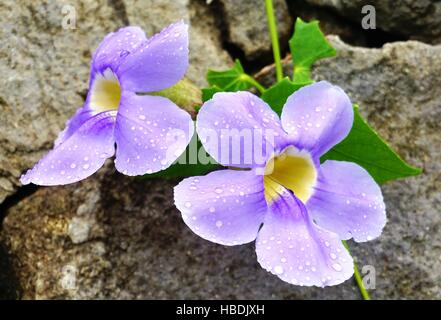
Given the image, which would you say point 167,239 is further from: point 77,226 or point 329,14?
point 329,14

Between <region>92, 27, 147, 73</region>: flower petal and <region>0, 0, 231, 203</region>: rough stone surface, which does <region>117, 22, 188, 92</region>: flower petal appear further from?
<region>0, 0, 231, 203</region>: rough stone surface

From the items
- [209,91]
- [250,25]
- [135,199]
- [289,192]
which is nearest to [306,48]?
[250,25]

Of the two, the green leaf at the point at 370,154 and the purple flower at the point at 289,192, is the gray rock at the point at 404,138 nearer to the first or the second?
the green leaf at the point at 370,154

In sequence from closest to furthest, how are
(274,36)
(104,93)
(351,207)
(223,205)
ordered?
1. (223,205)
2. (351,207)
3. (104,93)
4. (274,36)

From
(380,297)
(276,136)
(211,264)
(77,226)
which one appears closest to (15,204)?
(77,226)

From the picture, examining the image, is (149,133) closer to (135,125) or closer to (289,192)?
(135,125)

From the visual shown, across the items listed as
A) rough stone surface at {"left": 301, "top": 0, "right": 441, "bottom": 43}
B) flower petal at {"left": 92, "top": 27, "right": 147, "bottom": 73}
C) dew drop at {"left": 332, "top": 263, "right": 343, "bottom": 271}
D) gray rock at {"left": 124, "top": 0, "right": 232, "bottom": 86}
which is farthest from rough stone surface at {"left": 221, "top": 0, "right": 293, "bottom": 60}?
dew drop at {"left": 332, "top": 263, "right": 343, "bottom": 271}
